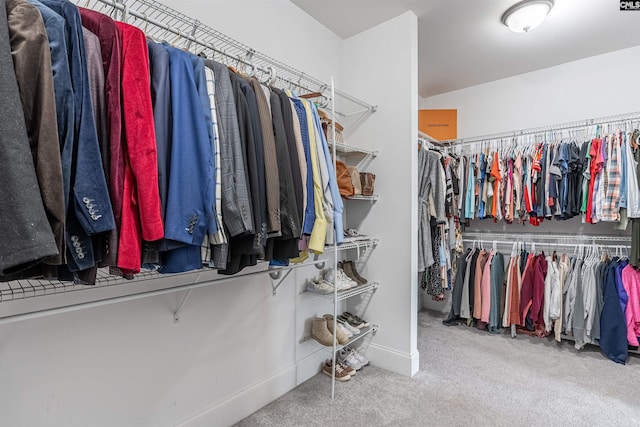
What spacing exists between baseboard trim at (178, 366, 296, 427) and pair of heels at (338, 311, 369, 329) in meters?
0.50

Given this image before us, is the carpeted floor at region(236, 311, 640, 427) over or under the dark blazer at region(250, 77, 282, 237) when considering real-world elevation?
under

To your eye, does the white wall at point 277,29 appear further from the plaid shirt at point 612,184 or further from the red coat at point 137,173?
the plaid shirt at point 612,184

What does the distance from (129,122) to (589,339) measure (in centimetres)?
349

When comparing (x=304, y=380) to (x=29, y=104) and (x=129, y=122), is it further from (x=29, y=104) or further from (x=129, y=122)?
(x=29, y=104)

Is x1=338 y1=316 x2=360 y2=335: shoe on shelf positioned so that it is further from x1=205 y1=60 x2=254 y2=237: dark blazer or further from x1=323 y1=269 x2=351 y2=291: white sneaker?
x1=205 y1=60 x2=254 y2=237: dark blazer

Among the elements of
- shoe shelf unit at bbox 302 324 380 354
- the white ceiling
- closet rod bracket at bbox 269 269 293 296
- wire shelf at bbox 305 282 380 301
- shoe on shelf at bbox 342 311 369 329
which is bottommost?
shoe shelf unit at bbox 302 324 380 354

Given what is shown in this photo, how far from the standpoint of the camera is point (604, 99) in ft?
9.14

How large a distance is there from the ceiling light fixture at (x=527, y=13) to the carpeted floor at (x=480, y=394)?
2381mm

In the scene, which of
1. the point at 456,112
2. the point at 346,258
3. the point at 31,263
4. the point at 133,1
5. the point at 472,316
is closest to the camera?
the point at 31,263

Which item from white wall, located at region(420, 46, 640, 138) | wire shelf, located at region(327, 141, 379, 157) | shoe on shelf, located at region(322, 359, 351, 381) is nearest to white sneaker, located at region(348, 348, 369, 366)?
shoe on shelf, located at region(322, 359, 351, 381)

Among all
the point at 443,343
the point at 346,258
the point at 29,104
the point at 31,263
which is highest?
the point at 29,104

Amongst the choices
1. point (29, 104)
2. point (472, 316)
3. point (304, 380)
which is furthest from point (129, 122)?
point (472, 316)

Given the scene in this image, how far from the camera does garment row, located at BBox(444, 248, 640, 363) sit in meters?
2.43

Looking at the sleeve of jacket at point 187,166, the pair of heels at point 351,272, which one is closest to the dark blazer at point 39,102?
the sleeve of jacket at point 187,166
